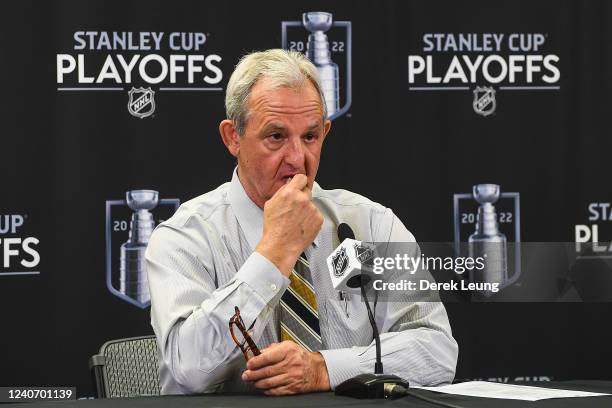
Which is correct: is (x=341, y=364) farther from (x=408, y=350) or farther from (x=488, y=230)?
(x=488, y=230)

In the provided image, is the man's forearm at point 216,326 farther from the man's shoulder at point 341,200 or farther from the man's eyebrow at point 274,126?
the man's shoulder at point 341,200

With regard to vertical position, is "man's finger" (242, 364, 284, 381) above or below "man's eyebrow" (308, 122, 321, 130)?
below

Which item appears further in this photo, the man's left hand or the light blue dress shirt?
the light blue dress shirt

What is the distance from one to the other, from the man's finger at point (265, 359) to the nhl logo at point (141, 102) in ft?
6.74

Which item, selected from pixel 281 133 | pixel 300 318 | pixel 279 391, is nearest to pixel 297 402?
pixel 279 391

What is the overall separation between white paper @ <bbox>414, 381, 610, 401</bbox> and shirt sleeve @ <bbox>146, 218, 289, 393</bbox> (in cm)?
46

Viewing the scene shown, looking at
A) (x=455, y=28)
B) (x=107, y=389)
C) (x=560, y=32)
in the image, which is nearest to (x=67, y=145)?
(x=107, y=389)

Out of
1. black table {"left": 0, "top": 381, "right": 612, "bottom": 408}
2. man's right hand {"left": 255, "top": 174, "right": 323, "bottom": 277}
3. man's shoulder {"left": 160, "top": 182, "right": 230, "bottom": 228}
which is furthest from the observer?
man's shoulder {"left": 160, "top": 182, "right": 230, "bottom": 228}

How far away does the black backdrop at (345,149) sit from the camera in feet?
12.2

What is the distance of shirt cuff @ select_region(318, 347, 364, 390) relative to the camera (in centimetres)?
203

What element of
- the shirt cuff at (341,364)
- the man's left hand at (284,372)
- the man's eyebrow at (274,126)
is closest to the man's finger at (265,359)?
the man's left hand at (284,372)

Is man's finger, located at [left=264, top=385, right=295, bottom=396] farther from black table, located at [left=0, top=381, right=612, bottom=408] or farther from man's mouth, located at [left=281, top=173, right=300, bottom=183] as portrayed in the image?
man's mouth, located at [left=281, top=173, right=300, bottom=183]

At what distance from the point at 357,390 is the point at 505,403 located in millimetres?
305

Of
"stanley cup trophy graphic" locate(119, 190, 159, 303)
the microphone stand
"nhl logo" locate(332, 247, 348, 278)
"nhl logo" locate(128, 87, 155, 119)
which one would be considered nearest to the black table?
the microphone stand
